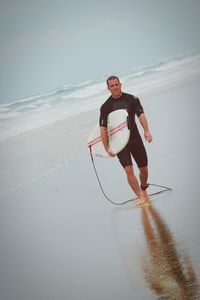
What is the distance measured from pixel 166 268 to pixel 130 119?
6.01 feet

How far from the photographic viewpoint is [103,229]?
3.94 metres

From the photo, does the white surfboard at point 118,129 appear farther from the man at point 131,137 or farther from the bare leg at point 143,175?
the bare leg at point 143,175

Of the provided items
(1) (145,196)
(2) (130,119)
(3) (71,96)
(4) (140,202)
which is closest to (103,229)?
(4) (140,202)

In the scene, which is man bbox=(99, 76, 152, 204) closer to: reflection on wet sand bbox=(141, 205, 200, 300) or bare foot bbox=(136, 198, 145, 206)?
bare foot bbox=(136, 198, 145, 206)

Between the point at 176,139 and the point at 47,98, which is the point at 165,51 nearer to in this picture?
the point at 47,98

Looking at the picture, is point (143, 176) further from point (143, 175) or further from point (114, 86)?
point (114, 86)

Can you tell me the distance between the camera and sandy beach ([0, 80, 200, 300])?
2.93 m

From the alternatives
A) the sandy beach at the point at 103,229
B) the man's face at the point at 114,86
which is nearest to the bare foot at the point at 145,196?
the sandy beach at the point at 103,229

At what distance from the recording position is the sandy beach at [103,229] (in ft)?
9.60

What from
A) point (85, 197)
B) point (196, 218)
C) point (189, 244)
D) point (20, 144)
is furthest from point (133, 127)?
point (20, 144)

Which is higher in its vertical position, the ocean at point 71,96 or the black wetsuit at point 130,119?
the ocean at point 71,96

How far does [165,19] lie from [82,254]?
1672 centimetres

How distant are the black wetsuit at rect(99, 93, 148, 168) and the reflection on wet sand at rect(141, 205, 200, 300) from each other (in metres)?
0.90

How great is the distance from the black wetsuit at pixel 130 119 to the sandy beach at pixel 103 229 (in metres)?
0.35
